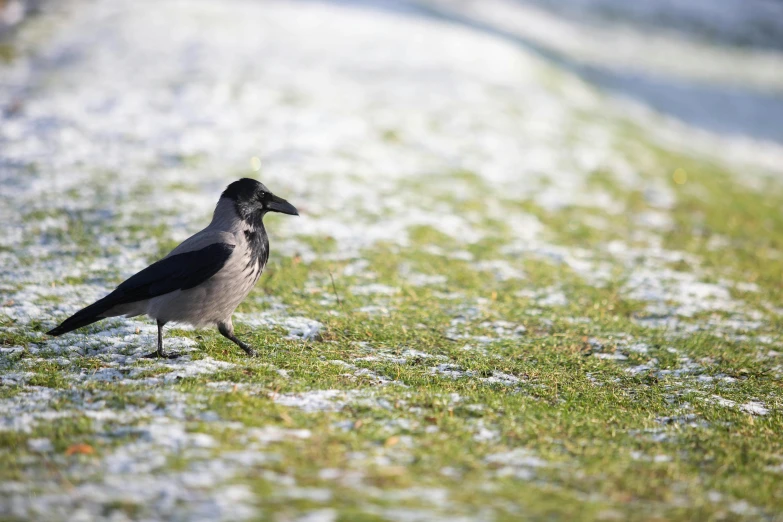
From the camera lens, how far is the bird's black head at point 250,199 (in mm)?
6859

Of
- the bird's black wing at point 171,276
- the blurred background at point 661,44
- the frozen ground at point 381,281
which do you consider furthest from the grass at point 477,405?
the blurred background at point 661,44

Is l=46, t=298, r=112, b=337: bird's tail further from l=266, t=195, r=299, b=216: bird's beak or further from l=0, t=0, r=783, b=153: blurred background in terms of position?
l=0, t=0, r=783, b=153: blurred background

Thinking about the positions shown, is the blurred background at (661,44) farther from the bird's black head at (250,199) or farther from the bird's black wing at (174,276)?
the bird's black wing at (174,276)

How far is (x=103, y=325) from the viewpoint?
7289 mm

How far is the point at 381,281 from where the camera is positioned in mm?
9633

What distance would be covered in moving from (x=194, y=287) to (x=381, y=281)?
374cm

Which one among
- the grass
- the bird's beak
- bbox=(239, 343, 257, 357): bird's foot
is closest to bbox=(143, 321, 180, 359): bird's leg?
the grass

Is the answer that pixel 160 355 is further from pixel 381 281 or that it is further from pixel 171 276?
pixel 381 281

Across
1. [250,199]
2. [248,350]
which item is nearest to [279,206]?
[250,199]

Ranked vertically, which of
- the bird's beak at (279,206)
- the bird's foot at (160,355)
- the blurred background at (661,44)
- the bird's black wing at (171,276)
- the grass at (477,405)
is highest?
the blurred background at (661,44)

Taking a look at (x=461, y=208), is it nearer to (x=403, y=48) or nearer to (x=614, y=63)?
(x=403, y=48)

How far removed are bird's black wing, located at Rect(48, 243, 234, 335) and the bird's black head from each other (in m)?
0.64

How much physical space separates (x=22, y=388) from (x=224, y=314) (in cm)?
189

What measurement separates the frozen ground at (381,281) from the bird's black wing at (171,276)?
66cm
